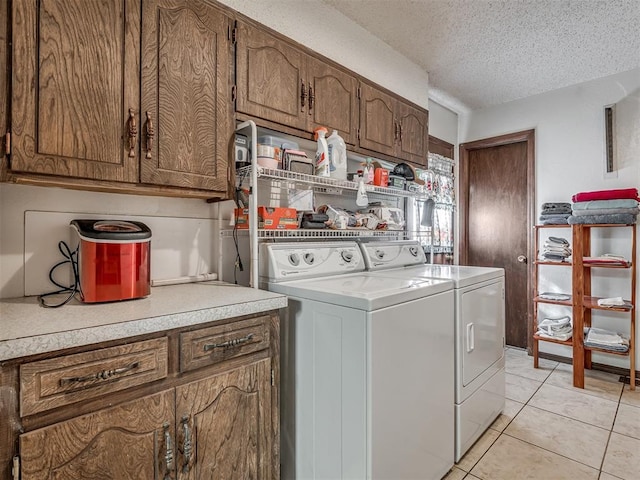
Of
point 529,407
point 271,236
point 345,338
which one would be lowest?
point 529,407

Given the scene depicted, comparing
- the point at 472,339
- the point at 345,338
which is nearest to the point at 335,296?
the point at 345,338

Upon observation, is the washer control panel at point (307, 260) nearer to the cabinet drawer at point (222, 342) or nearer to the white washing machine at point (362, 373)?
the white washing machine at point (362, 373)

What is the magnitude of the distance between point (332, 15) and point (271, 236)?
1486 millimetres

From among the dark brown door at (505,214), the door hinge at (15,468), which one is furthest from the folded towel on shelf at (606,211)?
the door hinge at (15,468)

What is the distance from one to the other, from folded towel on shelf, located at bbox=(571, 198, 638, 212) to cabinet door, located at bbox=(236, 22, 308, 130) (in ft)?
7.79

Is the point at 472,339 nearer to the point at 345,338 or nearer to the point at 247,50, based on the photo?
the point at 345,338

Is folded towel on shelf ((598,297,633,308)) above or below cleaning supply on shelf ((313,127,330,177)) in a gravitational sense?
below

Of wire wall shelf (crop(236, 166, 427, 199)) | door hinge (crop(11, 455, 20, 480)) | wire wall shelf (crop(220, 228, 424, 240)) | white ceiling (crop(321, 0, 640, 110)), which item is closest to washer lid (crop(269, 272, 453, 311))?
wire wall shelf (crop(220, 228, 424, 240))

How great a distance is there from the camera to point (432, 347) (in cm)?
155

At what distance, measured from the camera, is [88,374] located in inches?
36.9

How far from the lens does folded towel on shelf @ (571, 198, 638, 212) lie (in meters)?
2.60

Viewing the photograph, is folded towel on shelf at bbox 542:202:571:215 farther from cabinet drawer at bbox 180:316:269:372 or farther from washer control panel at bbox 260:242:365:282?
cabinet drawer at bbox 180:316:269:372

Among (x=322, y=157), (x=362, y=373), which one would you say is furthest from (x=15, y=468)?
(x=322, y=157)

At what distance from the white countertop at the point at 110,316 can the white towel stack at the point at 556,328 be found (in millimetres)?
2755
